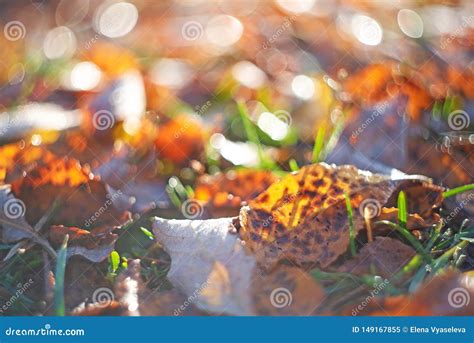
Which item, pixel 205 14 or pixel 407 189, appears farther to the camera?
pixel 205 14

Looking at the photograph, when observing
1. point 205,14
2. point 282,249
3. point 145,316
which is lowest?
point 205,14

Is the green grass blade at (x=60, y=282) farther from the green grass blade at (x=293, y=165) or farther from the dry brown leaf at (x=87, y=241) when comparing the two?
the green grass blade at (x=293, y=165)

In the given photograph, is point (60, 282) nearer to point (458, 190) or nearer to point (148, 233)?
point (148, 233)

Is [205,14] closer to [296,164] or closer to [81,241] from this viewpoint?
[296,164]

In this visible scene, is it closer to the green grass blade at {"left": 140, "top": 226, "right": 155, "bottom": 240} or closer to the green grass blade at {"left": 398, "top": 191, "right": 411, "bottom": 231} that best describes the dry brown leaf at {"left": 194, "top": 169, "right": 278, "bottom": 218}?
the green grass blade at {"left": 140, "top": 226, "right": 155, "bottom": 240}

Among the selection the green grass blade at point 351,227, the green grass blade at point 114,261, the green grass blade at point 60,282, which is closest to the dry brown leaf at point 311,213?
the green grass blade at point 351,227

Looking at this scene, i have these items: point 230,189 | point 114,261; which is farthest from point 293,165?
point 114,261

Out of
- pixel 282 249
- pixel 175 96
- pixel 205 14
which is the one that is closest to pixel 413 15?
pixel 205 14

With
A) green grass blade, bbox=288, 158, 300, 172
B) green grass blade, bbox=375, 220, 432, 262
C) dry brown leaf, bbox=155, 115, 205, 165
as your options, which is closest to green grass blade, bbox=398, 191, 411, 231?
green grass blade, bbox=375, 220, 432, 262
